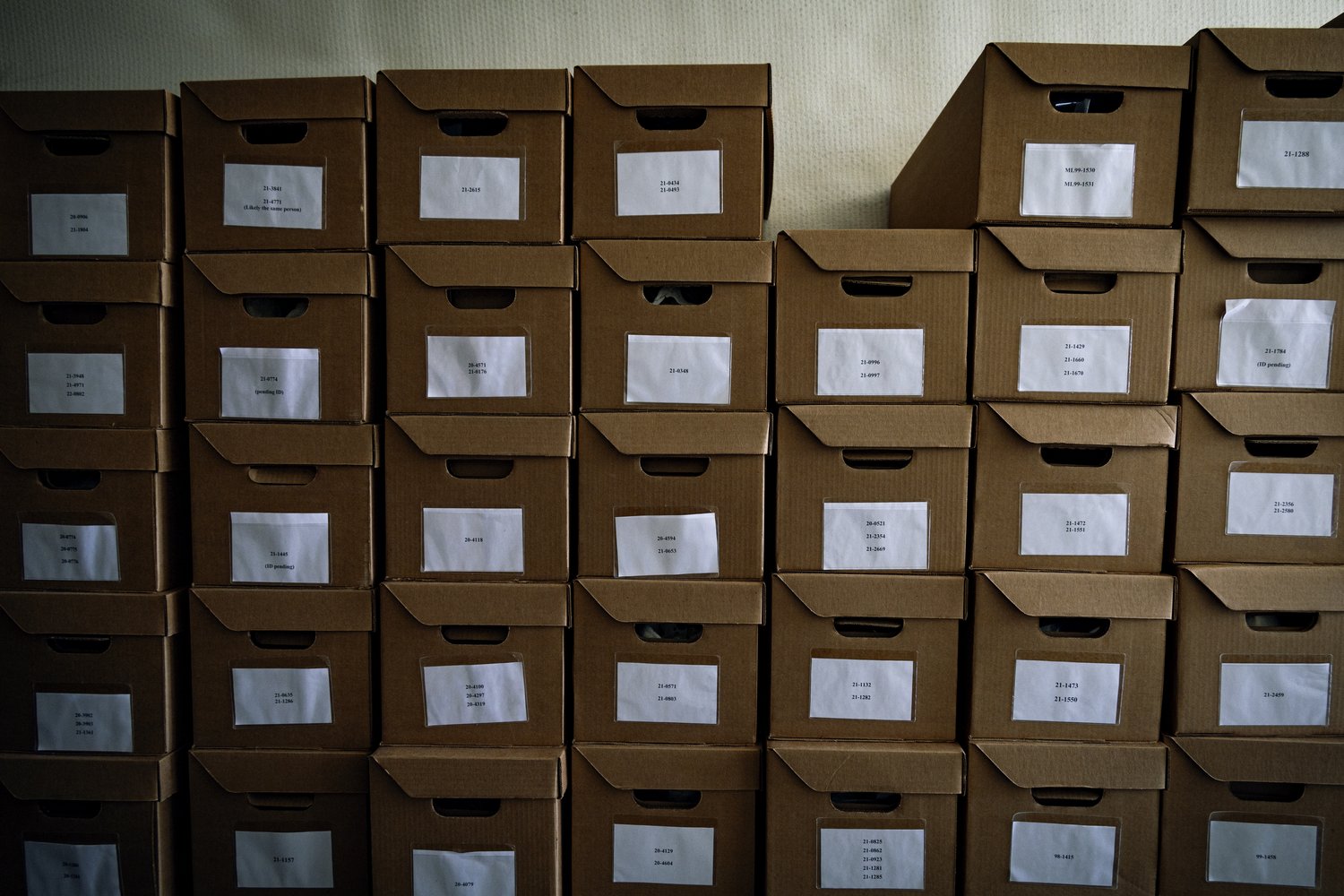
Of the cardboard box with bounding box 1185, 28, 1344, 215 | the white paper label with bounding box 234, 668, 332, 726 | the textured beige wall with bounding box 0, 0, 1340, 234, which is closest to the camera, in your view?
the cardboard box with bounding box 1185, 28, 1344, 215

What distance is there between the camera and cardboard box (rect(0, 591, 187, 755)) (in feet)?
2.76

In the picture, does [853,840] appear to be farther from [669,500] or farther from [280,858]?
[280,858]

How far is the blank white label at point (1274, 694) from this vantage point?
786 millimetres

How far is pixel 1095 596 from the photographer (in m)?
0.78

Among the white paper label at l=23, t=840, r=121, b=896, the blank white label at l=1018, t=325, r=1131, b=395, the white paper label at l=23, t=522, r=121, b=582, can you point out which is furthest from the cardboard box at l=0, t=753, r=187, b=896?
the blank white label at l=1018, t=325, r=1131, b=395

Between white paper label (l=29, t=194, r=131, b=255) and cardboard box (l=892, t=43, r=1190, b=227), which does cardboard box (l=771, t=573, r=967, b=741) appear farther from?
white paper label (l=29, t=194, r=131, b=255)

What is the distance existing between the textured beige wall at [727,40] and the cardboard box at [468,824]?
35.4 inches

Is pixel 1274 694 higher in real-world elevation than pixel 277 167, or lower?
lower

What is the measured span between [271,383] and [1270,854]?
1263 mm

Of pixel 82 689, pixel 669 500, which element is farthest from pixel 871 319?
pixel 82 689

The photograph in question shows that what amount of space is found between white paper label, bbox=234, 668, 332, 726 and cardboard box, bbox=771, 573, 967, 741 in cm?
54

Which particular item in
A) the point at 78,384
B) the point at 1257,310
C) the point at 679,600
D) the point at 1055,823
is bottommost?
the point at 1055,823

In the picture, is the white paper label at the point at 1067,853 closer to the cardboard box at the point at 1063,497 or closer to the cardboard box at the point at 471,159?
the cardboard box at the point at 1063,497

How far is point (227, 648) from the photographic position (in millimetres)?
840
